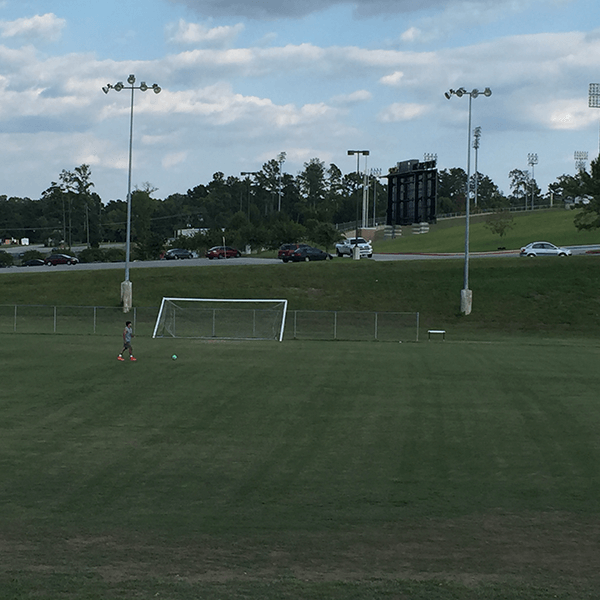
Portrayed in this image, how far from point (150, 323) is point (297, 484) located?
1489 inches

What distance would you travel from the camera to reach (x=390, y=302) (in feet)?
191

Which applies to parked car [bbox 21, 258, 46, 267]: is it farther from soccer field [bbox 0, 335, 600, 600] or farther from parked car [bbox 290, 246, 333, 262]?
soccer field [bbox 0, 335, 600, 600]

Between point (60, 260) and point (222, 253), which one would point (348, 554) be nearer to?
point (222, 253)

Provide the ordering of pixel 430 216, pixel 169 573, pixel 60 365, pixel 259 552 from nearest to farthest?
pixel 169 573 → pixel 259 552 → pixel 60 365 → pixel 430 216

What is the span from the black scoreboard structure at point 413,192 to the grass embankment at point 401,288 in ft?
102

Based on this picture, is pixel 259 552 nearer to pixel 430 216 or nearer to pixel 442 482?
pixel 442 482

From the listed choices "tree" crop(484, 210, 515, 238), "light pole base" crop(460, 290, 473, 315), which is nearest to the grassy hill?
"tree" crop(484, 210, 515, 238)

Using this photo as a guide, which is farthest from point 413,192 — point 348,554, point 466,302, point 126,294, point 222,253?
point 348,554

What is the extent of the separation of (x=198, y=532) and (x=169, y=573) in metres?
1.81

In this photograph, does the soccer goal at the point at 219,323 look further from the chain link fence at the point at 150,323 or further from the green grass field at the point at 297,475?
the green grass field at the point at 297,475

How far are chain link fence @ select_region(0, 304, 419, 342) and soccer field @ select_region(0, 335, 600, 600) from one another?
17.0 metres

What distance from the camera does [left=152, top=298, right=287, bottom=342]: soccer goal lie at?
1785 inches

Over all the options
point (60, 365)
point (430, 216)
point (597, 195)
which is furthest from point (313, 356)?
point (430, 216)

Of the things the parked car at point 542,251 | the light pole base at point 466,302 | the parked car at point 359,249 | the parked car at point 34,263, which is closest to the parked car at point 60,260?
the parked car at point 34,263
